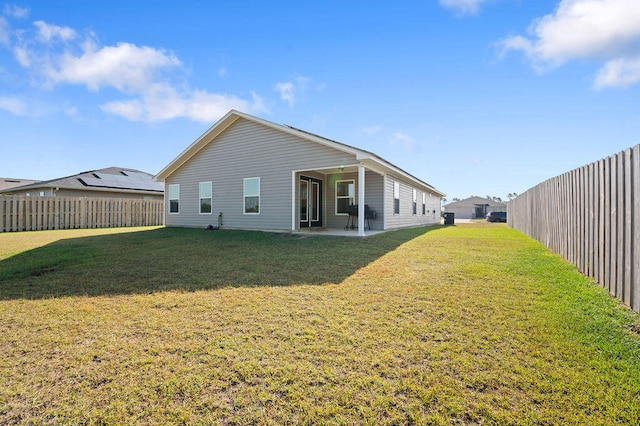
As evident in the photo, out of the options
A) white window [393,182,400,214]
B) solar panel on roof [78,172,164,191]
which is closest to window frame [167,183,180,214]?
solar panel on roof [78,172,164,191]

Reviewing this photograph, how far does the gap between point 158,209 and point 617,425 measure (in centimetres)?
2108

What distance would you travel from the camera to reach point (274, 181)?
38.2 ft

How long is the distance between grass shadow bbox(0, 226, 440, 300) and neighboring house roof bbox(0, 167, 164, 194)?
13860 millimetres

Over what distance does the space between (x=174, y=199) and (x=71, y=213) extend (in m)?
5.67

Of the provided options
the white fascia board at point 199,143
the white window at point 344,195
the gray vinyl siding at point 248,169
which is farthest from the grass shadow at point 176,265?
the white fascia board at point 199,143

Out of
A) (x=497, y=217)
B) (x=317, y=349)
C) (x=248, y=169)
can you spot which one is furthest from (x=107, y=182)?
(x=497, y=217)

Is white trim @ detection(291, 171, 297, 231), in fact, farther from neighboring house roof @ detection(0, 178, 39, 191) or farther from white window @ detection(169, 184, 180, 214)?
neighboring house roof @ detection(0, 178, 39, 191)

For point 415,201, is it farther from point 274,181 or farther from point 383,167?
point 274,181

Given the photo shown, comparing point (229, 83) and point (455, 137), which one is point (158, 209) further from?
point (455, 137)

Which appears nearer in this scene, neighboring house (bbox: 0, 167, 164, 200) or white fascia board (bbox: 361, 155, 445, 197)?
white fascia board (bbox: 361, 155, 445, 197)

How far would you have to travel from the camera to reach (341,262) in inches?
239

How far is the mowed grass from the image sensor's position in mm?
1825

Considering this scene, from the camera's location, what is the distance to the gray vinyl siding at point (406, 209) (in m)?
13.1

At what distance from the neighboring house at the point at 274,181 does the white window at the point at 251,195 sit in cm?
4
